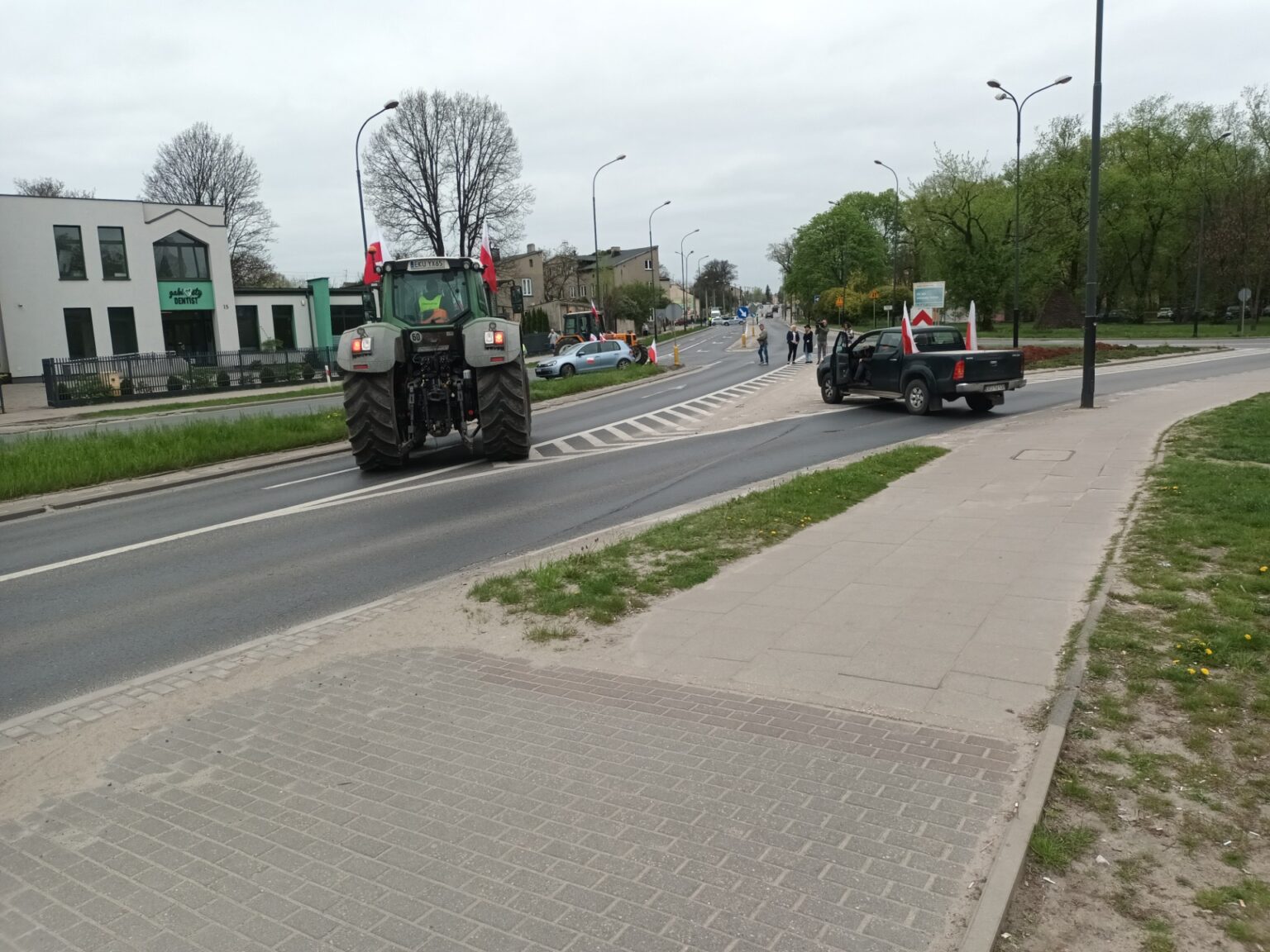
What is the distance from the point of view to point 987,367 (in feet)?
58.5

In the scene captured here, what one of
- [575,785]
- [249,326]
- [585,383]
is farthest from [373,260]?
[249,326]

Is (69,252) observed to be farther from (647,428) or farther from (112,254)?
(647,428)

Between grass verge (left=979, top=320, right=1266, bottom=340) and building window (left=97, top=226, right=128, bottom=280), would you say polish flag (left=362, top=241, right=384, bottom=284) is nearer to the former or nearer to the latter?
building window (left=97, top=226, right=128, bottom=280)

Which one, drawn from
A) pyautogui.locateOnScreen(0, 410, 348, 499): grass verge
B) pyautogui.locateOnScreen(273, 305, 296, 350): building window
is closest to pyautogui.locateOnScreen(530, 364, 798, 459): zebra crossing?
pyautogui.locateOnScreen(0, 410, 348, 499): grass verge

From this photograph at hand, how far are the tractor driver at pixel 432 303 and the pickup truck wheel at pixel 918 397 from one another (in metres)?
9.63

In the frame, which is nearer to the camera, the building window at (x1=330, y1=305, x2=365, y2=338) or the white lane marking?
the white lane marking

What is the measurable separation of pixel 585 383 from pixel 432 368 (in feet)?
54.8

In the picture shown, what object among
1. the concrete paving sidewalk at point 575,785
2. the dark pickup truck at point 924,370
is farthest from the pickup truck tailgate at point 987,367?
the concrete paving sidewalk at point 575,785

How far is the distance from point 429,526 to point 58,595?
3422 millimetres

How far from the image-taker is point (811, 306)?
93.8 metres

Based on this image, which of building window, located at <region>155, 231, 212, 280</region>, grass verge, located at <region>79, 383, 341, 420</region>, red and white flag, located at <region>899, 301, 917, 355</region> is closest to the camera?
red and white flag, located at <region>899, 301, 917, 355</region>

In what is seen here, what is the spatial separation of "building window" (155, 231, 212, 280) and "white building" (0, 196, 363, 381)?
0.04 meters

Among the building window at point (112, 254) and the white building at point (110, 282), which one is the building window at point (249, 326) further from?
the building window at point (112, 254)

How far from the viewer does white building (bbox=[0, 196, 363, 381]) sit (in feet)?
138
